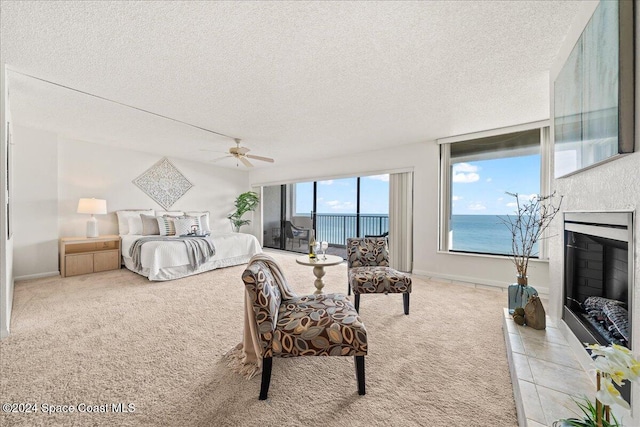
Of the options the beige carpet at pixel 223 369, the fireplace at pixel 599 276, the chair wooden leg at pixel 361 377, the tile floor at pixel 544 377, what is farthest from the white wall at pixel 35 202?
the fireplace at pixel 599 276

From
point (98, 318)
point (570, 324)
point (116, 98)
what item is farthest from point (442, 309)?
point (116, 98)

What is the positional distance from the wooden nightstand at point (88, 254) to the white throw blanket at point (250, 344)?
3.88 m

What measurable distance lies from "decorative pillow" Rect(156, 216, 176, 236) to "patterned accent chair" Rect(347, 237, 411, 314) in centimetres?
362

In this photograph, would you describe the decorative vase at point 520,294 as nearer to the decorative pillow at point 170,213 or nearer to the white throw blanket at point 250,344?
the white throw blanket at point 250,344

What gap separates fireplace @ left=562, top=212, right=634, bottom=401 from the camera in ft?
3.87

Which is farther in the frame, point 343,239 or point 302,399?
point 343,239

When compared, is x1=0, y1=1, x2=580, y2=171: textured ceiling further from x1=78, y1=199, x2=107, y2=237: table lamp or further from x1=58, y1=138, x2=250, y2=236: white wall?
x1=78, y1=199, x2=107, y2=237: table lamp

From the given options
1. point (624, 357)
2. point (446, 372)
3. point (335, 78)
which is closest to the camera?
point (624, 357)

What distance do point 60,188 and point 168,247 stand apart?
236 cm

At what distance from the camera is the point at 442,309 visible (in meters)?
2.81

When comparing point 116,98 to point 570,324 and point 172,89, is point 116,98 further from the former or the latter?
point 570,324

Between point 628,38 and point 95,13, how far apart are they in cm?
280

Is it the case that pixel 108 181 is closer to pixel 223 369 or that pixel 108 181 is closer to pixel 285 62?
pixel 285 62

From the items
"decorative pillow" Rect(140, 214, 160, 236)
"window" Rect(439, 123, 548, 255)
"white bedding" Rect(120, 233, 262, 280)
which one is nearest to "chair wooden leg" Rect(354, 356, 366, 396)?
"window" Rect(439, 123, 548, 255)
